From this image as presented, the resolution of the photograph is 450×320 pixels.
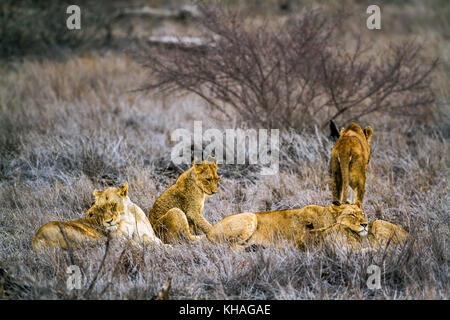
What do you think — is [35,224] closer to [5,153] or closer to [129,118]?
[5,153]

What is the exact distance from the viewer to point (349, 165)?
3.73 metres

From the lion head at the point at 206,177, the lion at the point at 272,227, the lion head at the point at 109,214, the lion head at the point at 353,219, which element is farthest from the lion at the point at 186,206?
the lion head at the point at 353,219

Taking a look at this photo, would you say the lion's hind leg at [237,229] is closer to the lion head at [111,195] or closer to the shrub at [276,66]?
the lion head at [111,195]

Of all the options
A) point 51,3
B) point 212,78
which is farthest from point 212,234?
point 51,3

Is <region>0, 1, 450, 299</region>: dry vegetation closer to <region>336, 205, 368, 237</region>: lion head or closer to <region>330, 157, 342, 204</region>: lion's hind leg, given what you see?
<region>336, 205, 368, 237</region>: lion head

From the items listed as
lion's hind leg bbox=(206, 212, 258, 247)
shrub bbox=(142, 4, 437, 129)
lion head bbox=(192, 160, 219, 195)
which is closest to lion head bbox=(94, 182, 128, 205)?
lion head bbox=(192, 160, 219, 195)

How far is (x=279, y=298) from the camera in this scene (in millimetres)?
3617

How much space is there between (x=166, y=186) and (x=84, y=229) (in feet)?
7.40

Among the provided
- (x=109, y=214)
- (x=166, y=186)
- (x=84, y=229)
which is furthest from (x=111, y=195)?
(x=166, y=186)

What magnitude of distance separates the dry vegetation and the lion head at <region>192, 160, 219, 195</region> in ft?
1.62

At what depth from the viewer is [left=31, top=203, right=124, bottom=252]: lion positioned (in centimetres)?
382

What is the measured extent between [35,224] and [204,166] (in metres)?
1.99

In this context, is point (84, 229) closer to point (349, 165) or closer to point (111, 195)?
point (111, 195)

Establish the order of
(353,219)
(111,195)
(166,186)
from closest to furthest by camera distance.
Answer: (353,219) < (111,195) < (166,186)
